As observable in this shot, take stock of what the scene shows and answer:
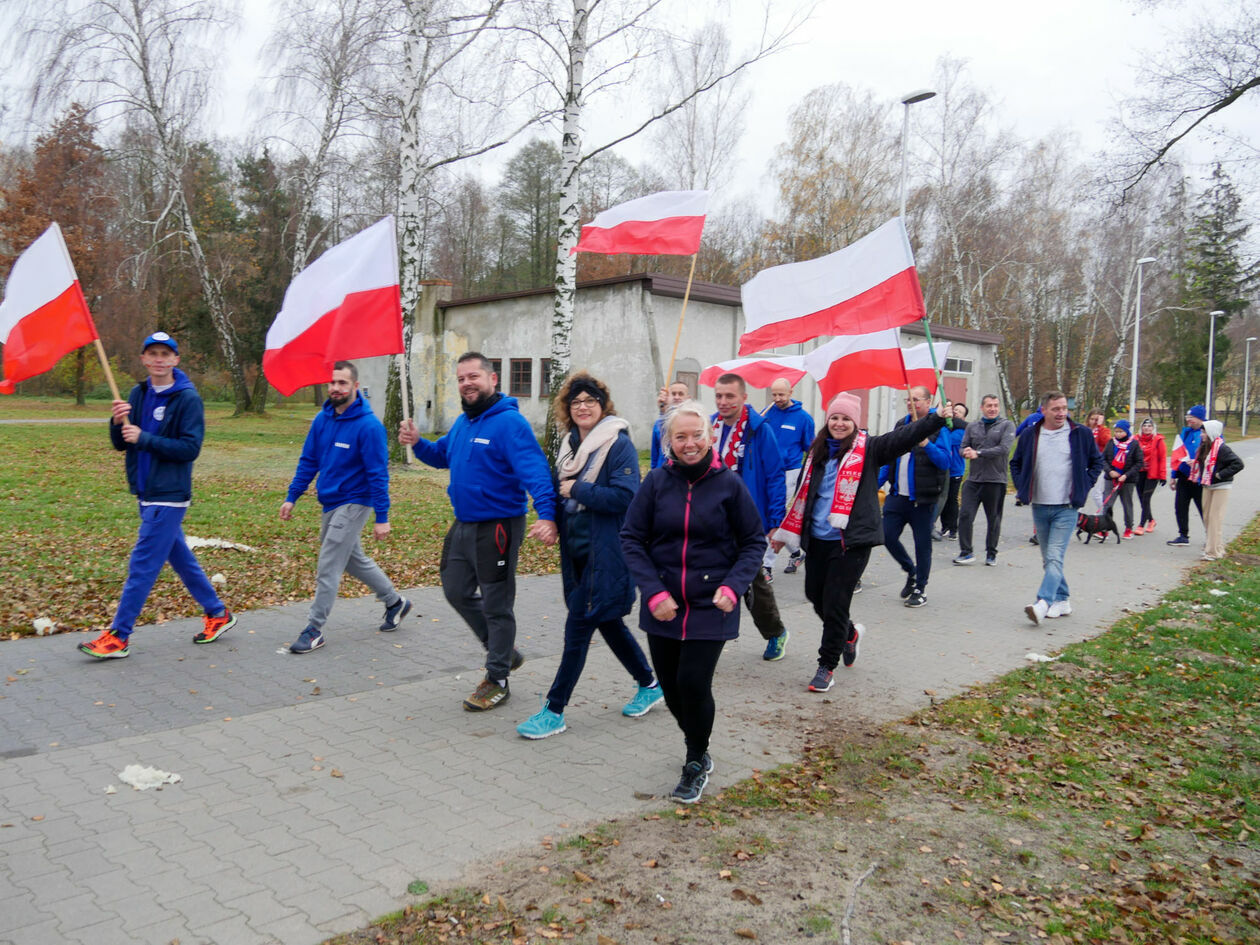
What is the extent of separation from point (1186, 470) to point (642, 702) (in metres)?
10.8

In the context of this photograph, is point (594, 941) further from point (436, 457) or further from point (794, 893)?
point (436, 457)

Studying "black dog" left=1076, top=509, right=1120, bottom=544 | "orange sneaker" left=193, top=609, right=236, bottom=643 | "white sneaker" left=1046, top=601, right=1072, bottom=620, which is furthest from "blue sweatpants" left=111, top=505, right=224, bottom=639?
"black dog" left=1076, top=509, right=1120, bottom=544

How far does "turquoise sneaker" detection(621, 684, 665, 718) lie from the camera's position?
5266 millimetres

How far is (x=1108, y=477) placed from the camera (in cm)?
1334

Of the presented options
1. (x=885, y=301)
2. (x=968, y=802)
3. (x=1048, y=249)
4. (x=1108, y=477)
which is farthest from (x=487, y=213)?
(x=968, y=802)

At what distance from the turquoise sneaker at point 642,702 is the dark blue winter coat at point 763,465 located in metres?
1.55

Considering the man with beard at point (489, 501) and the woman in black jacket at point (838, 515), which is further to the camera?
the woman in black jacket at point (838, 515)

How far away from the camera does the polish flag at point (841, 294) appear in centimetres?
636

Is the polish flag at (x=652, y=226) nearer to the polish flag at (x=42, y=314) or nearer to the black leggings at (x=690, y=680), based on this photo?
the polish flag at (x=42, y=314)

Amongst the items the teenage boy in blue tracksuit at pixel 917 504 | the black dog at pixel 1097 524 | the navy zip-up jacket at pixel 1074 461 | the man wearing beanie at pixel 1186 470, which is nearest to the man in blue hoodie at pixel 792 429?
the teenage boy in blue tracksuit at pixel 917 504

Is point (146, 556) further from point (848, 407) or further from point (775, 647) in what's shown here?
point (848, 407)

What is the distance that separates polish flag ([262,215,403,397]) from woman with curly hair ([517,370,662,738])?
5.67ft

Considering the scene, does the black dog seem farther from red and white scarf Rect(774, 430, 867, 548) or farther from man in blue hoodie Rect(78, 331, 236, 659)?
man in blue hoodie Rect(78, 331, 236, 659)

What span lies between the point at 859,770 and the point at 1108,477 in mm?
10591
